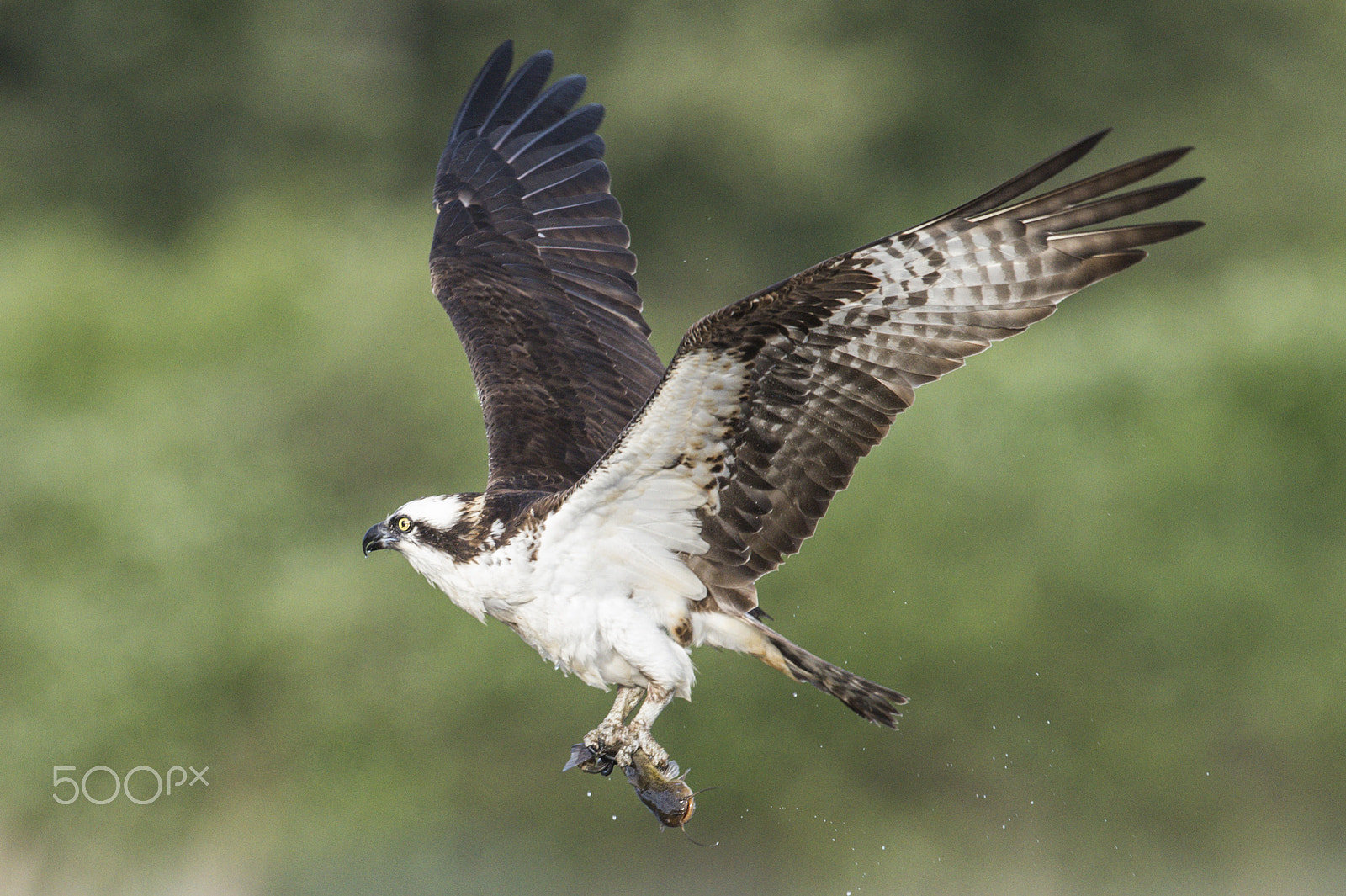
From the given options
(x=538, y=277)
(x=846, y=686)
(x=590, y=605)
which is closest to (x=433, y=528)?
(x=590, y=605)

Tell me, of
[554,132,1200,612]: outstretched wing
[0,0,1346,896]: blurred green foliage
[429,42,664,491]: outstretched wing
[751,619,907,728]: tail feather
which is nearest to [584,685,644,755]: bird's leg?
[751,619,907,728]: tail feather

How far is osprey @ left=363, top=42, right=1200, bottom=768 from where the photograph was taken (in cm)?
533

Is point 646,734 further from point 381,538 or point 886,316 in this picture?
point 886,316

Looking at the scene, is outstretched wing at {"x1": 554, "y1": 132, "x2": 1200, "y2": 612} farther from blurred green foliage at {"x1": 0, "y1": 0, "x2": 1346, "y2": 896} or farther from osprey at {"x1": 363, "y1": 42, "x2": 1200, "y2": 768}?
blurred green foliage at {"x1": 0, "y1": 0, "x2": 1346, "y2": 896}

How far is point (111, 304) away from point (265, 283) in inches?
64.7

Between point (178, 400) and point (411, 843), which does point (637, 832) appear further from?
point (178, 400)

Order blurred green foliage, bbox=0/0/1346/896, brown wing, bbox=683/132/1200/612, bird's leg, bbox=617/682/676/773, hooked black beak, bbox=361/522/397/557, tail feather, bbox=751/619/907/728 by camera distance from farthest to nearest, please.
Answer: blurred green foliage, bbox=0/0/1346/896, hooked black beak, bbox=361/522/397/557, bird's leg, bbox=617/682/676/773, tail feather, bbox=751/619/907/728, brown wing, bbox=683/132/1200/612

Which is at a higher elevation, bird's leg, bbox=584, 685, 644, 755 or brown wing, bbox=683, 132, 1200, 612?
brown wing, bbox=683, 132, 1200, 612

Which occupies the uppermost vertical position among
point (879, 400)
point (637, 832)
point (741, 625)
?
point (879, 400)

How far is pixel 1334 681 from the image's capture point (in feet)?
53.3

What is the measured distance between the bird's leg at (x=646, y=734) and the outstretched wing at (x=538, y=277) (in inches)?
39.9

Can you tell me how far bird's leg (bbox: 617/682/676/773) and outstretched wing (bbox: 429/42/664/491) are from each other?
1015mm

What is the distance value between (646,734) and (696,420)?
1.16 metres

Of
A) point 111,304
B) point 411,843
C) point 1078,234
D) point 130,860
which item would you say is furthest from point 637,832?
point 1078,234
